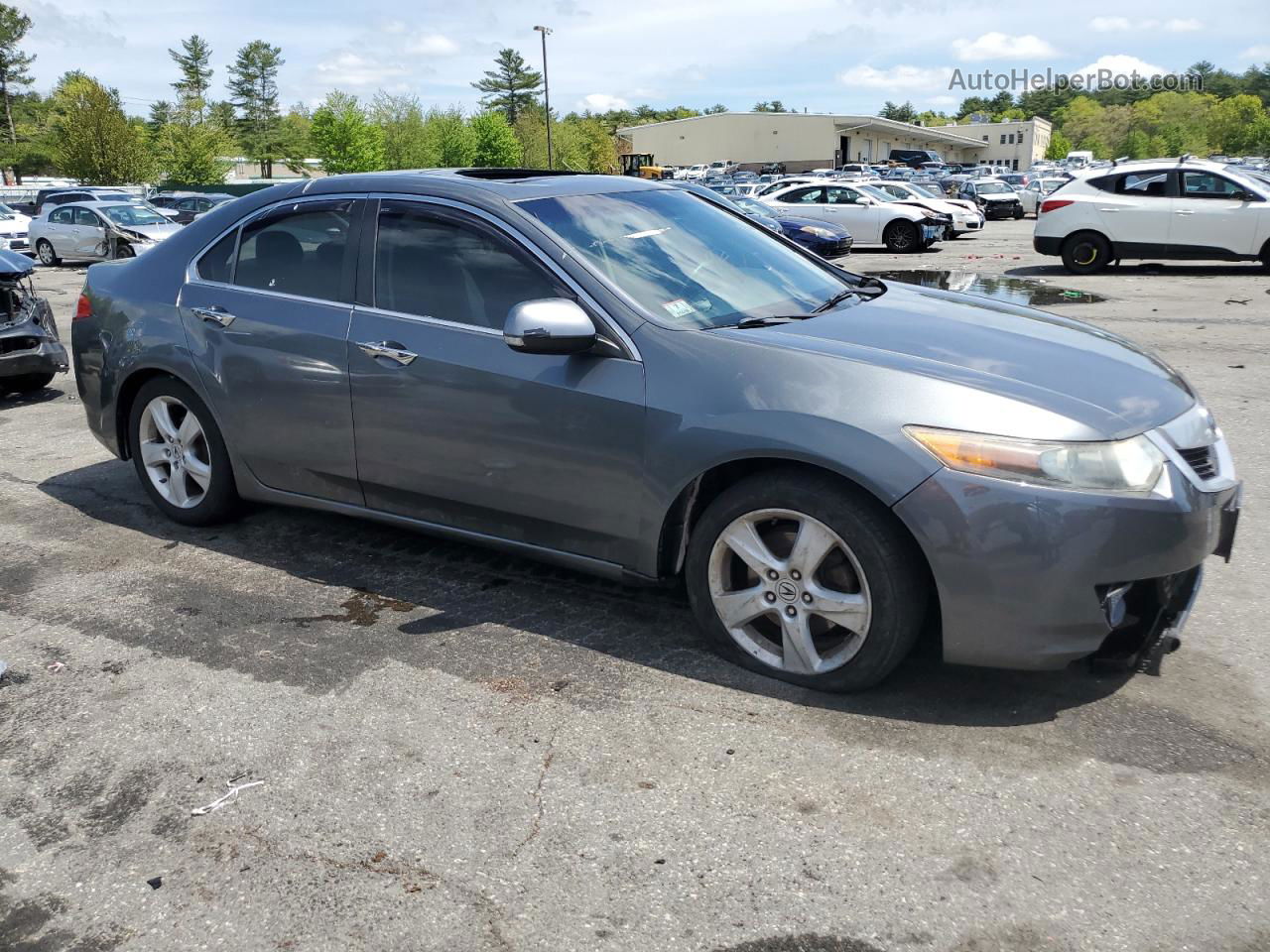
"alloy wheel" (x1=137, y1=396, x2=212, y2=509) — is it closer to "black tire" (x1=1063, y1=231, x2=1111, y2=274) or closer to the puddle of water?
the puddle of water

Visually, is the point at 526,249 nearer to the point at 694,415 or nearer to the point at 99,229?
the point at 694,415

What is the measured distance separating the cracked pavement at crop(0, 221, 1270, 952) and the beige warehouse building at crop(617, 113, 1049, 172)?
103472 mm

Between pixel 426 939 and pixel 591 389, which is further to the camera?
pixel 591 389

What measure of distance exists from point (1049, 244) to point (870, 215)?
244 inches

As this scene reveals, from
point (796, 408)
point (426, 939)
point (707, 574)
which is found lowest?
point (426, 939)

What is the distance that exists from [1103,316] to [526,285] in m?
10.4

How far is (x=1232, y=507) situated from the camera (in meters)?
3.36

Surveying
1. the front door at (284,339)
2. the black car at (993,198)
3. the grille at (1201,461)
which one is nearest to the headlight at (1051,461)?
the grille at (1201,461)

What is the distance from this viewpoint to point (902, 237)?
23.1 m

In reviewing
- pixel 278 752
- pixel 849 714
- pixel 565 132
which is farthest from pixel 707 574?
pixel 565 132

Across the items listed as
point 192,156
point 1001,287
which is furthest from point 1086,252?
point 192,156

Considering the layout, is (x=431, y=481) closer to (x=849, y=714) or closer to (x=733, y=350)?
(x=733, y=350)

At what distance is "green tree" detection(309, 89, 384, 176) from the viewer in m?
79.1

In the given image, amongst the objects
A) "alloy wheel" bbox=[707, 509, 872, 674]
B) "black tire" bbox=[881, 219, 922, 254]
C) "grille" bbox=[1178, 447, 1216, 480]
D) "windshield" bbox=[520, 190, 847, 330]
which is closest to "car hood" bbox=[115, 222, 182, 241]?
"black tire" bbox=[881, 219, 922, 254]
